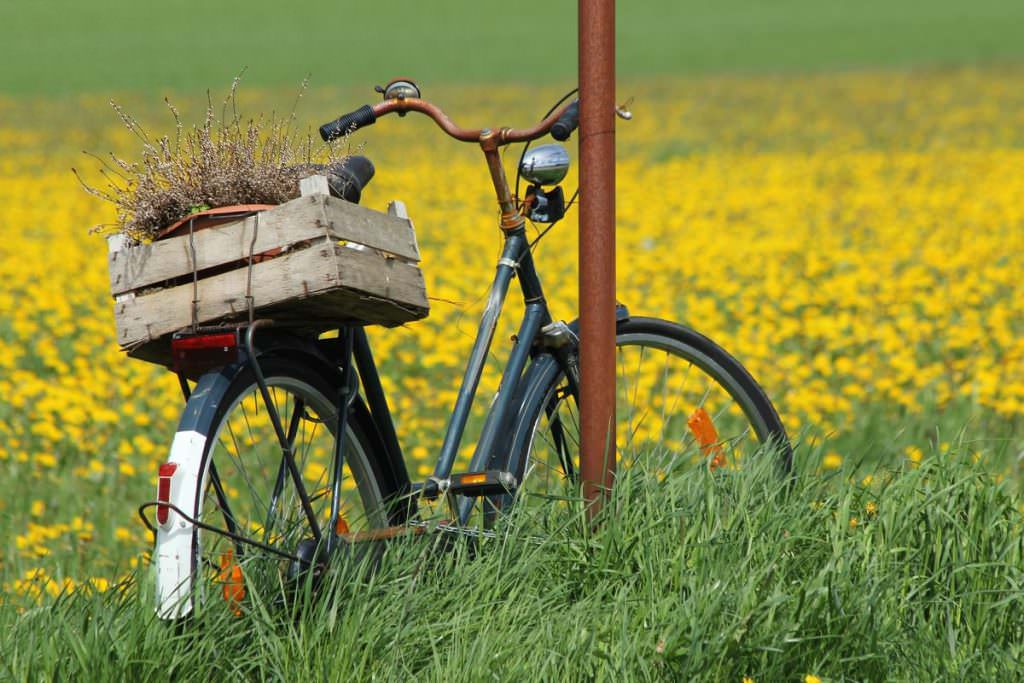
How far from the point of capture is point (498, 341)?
21.5 feet

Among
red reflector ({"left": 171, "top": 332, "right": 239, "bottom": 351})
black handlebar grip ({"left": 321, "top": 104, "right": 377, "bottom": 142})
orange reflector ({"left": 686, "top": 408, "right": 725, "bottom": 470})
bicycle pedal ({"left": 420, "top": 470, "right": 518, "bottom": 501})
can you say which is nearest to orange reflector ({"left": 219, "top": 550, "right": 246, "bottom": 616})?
red reflector ({"left": 171, "top": 332, "right": 239, "bottom": 351})

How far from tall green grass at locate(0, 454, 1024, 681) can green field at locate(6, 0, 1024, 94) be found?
892 inches

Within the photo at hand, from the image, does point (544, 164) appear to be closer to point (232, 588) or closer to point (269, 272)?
point (269, 272)

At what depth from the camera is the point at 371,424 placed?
3043 mm

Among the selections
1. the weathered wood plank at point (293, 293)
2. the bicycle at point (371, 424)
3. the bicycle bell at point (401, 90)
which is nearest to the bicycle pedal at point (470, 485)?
the bicycle at point (371, 424)

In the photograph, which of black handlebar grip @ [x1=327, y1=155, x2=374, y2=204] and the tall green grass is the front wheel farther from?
black handlebar grip @ [x1=327, y1=155, x2=374, y2=204]

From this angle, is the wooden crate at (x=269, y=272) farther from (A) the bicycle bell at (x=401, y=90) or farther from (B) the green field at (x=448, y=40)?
(B) the green field at (x=448, y=40)

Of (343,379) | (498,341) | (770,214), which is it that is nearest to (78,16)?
(770,214)

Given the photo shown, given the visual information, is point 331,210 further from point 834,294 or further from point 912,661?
point 834,294

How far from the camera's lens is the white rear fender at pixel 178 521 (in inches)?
95.0

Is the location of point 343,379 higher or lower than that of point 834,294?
lower

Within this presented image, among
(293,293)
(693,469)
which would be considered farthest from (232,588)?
(693,469)

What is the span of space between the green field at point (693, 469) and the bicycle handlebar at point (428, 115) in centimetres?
59

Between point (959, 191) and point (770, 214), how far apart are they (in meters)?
1.66
